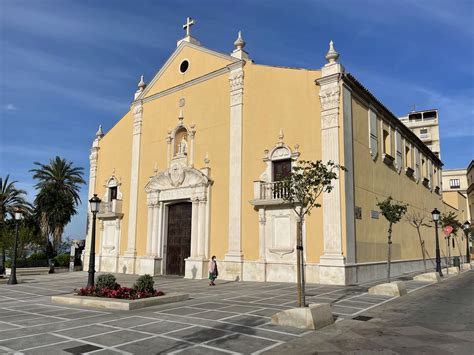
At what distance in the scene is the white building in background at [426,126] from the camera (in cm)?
6506

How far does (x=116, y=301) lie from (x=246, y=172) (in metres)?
10.9

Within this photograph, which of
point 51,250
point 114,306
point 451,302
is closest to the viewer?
point 114,306

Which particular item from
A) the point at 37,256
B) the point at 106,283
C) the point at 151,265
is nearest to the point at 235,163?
the point at 151,265

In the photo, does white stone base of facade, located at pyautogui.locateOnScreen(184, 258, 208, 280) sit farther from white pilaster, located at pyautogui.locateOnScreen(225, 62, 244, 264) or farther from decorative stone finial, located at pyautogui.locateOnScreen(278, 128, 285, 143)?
decorative stone finial, located at pyautogui.locateOnScreen(278, 128, 285, 143)

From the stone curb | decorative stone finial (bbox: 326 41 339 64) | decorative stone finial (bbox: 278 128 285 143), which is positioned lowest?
the stone curb

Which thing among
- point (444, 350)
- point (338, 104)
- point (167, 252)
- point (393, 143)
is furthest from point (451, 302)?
point (167, 252)

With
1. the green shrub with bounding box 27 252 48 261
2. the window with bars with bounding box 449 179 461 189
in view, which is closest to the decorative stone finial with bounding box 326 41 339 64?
the green shrub with bounding box 27 252 48 261

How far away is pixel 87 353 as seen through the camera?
7055 millimetres

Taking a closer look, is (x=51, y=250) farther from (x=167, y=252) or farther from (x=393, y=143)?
(x=393, y=143)

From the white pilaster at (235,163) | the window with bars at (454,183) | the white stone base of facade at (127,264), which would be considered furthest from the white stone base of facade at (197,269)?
the window with bars at (454,183)

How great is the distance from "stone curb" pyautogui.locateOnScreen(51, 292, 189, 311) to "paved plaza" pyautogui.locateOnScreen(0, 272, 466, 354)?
324 millimetres

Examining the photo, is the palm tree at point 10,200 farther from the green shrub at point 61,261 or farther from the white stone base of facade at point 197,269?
the white stone base of facade at point 197,269

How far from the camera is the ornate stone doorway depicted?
2359 centimetres

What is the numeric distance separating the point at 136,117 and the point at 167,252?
32.8 ft
